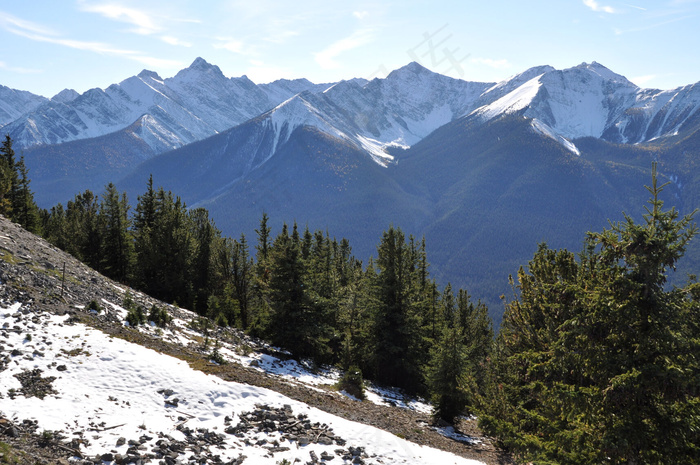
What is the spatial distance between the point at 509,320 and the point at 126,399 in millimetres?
17770

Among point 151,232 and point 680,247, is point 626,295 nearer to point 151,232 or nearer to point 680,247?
point 680,247

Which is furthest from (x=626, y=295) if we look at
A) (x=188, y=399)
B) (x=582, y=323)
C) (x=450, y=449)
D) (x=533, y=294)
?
(x=188, y=399)

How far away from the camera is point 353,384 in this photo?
91.6 ft

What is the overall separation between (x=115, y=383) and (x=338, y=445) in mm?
8924

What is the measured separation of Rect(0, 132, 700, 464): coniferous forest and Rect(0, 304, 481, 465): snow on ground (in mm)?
6466

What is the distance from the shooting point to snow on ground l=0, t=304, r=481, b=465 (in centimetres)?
1477

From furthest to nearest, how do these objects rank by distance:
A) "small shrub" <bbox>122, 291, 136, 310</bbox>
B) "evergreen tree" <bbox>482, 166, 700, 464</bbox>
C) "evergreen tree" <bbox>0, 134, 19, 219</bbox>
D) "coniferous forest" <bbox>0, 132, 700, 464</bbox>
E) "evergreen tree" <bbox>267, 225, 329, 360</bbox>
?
1. "evergreen tree" <bbox>0, 134, 19, 219</bbox>
2. "evergreen tree" <bbox>267, 225, 329, 360</bbox>
3. "small shrub" <bbox>122, 291, 136, 310</bbox>
4. "coniferous forest" <bbox>0, 132, 700, 464</bbox>
5. "evergreen tree" <bbox>482, 166, 700, 464</bbox>

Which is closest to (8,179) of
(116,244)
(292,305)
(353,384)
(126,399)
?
(116,244)

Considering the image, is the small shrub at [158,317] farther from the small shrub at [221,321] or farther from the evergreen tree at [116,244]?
the evergreen tree at [116,244]

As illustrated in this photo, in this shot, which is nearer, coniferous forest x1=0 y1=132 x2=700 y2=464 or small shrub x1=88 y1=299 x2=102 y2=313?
coniferous forest x1=0 y1=132 x2=700 y2=464

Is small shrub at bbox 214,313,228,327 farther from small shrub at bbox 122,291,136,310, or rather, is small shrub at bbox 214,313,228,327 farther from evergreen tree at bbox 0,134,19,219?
evergreen tree at bbox 0,134,19,219

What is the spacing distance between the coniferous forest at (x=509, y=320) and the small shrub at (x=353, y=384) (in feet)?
1.18

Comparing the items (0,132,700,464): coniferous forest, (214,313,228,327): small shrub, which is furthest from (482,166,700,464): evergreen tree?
(214,313,228,327): small shrub

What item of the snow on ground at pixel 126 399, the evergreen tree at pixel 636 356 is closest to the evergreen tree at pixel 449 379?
the snow on ground at pixel 126 399
